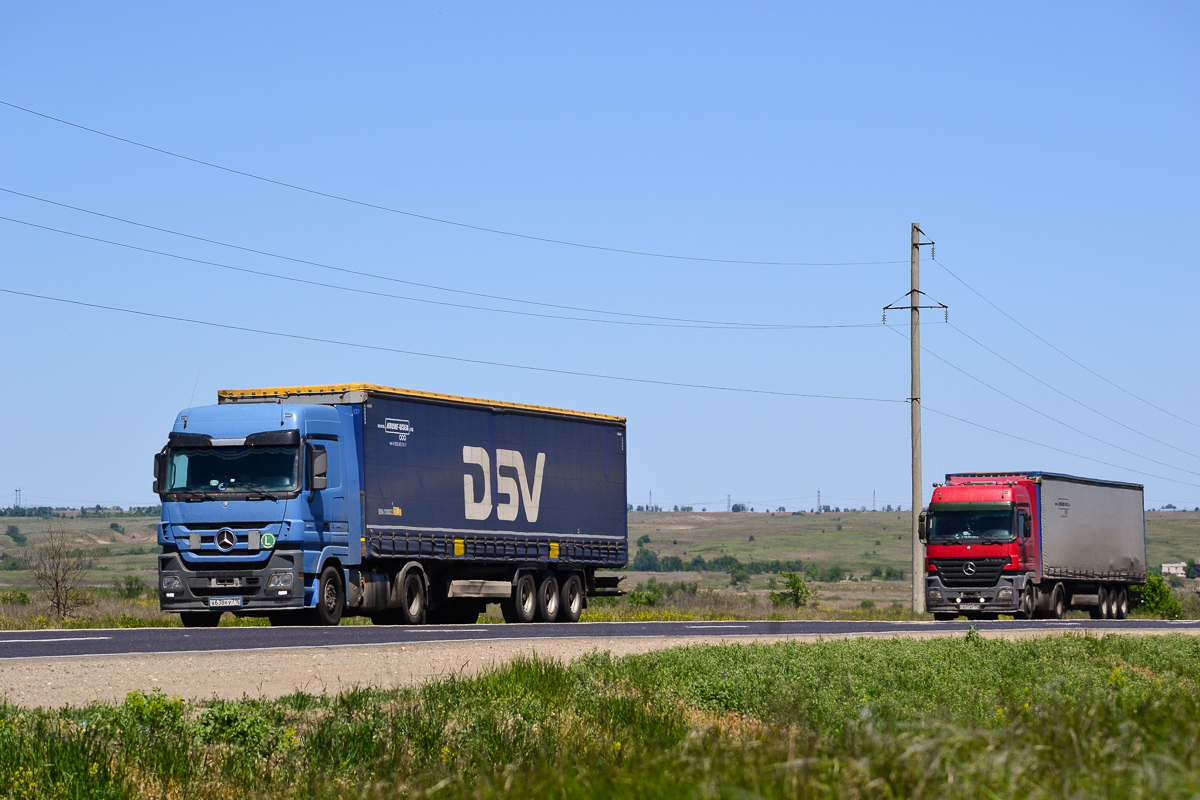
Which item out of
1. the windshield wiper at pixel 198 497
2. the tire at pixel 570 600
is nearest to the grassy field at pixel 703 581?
the tire at pixel 570 600

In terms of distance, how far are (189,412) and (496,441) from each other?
6396mm

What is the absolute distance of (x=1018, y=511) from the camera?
120 ft

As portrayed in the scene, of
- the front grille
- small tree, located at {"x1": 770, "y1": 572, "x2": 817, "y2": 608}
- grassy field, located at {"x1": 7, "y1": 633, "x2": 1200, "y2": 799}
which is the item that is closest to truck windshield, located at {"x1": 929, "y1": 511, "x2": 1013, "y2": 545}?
the front grille

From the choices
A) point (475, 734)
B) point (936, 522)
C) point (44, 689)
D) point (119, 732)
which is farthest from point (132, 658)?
point (936, 522)

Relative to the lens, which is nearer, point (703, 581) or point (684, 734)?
point (684, 734)

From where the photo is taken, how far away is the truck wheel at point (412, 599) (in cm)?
2519

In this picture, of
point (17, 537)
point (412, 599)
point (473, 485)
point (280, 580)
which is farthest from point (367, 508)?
point (17, 537)

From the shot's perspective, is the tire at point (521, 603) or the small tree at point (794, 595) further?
the small tree at point (794, 595)

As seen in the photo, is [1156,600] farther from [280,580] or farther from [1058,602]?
[280,580]

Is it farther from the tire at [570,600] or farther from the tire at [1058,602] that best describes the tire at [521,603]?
the tire at [1058,602]

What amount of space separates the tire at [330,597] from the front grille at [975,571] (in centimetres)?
1848

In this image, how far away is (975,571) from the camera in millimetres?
36688

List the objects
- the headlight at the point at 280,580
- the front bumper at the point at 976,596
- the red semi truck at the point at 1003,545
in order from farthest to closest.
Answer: the red semi truck at the point at 1003,545, the front bumper at the point at 976,596, the headlight at the point at 280,580

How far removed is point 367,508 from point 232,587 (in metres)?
2.58
